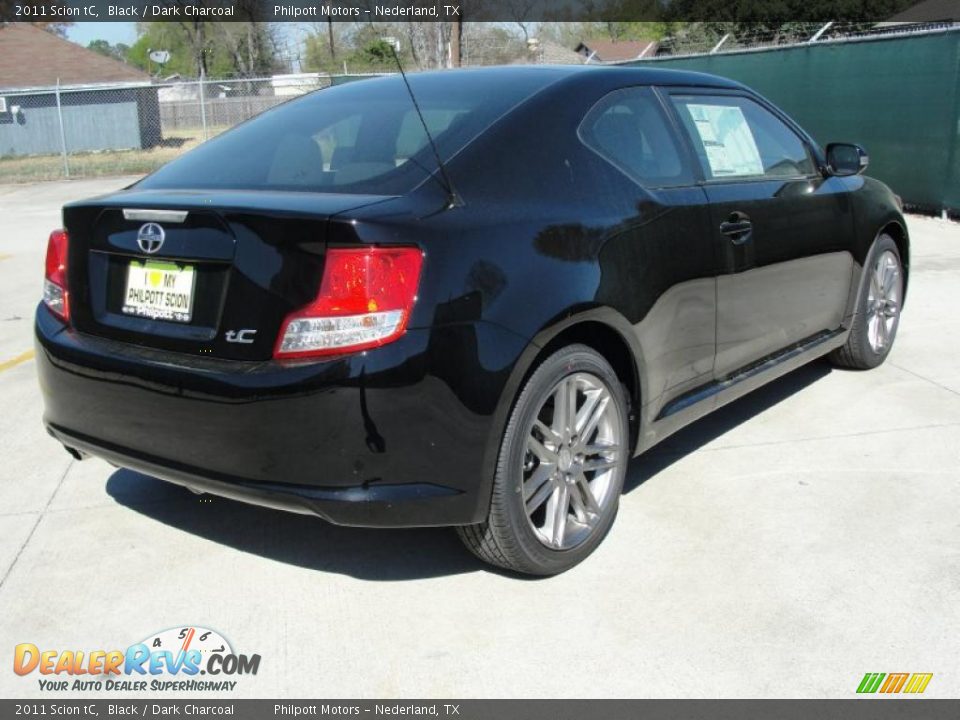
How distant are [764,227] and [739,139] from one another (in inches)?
18.1

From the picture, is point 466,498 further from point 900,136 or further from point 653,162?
point 900,136

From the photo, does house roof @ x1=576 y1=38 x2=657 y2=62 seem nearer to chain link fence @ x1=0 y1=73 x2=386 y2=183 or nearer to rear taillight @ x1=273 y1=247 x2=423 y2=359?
chain link fence @ x1=0 y1=73 x2=386 y2=183

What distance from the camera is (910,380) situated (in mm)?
5473

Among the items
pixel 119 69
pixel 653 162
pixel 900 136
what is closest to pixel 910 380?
pixel 653 162

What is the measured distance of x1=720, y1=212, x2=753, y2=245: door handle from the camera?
3.93 meters

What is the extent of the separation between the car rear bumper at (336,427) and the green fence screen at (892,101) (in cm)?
1076

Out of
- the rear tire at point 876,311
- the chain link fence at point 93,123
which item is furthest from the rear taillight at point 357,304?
the chain link fence at point 93,123

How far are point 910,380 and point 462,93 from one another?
10.9 feet

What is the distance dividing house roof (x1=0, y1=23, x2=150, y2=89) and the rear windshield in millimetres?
36659

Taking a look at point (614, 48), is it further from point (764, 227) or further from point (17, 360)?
point (764, 227)

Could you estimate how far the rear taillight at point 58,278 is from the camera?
3.31 meters

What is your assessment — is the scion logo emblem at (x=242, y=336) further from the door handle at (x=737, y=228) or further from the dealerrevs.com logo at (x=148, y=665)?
the door handle at (x=737, y=228)

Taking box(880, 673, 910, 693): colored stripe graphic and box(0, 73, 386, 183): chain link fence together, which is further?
box(0, 73, 386, 183): chain link fence

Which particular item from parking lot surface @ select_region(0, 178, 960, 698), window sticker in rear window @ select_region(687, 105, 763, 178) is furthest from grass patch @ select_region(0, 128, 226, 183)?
parking lot surface @ select_region(0, 178, 960, 698)
